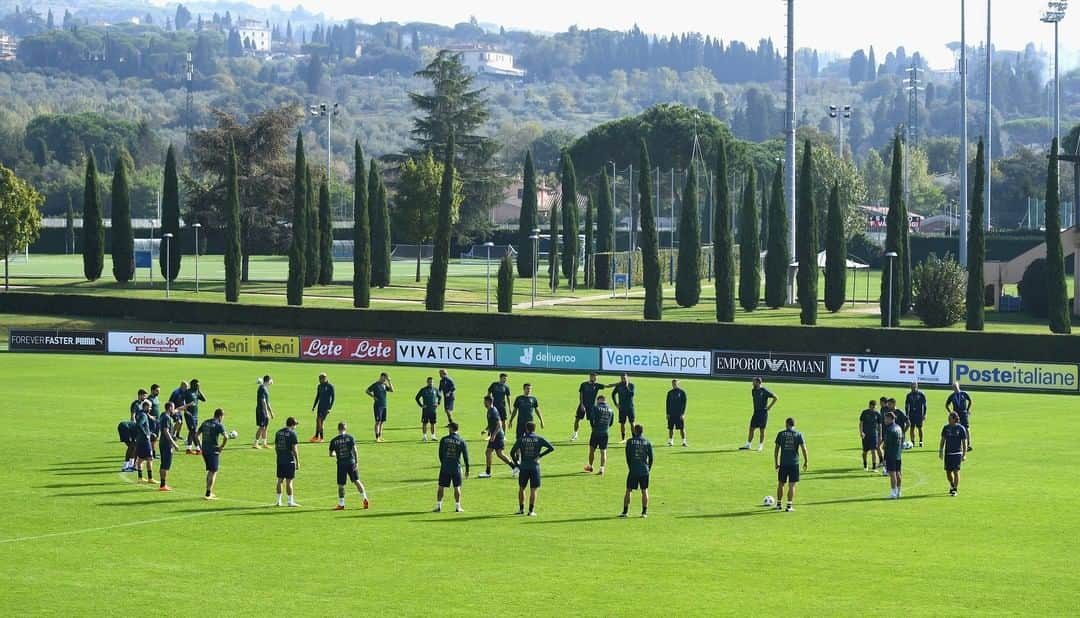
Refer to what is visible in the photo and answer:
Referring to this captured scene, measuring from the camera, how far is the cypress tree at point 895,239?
67.5 meters

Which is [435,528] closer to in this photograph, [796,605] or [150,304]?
[796,605]

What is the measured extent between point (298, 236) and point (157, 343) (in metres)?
17.9

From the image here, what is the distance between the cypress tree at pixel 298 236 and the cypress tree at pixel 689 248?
2037 cm

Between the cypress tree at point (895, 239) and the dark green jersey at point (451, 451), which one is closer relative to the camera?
the dark green jersey at point (451, 451)

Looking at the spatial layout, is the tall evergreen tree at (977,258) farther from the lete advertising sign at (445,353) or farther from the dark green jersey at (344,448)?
the dark green jersey at (344,448)

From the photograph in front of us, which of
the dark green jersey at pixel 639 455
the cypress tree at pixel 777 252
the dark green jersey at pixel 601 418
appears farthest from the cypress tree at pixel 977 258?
the dark green jersey at pixel 639 455

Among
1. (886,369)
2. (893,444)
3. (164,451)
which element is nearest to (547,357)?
(886,369)

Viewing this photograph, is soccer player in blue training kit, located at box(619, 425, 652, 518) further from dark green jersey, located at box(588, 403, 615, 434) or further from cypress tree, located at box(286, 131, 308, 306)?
cypress tree, located at box(286, 131, 308, 306)

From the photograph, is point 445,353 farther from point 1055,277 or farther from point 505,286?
point 1055,277

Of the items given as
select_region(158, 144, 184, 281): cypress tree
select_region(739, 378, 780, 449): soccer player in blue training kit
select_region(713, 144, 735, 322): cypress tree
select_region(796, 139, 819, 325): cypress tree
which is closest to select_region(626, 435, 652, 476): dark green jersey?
select_region(739, 378, 780, 449): soccer player in blue training kit

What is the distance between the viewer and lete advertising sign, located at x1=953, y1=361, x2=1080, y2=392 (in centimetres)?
5056

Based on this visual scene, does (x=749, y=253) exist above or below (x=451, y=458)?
above

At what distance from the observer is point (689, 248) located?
260 ft

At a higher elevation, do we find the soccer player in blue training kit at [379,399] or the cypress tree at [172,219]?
the cypress tree at [172,219]
